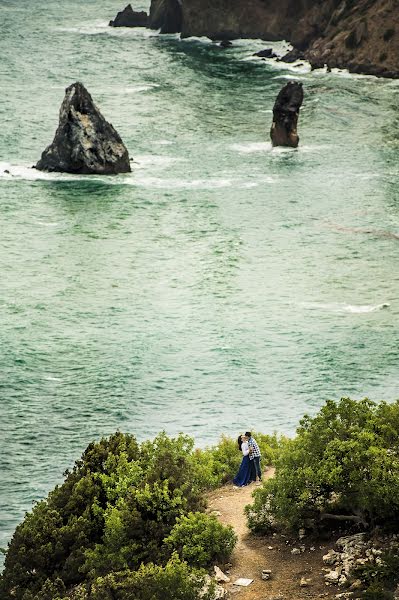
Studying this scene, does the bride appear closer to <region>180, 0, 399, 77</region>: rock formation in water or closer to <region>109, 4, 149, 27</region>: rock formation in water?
<region>180, 0, 399, 77</region>: rock formation in water

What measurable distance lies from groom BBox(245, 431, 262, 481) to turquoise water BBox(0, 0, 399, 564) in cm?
1056

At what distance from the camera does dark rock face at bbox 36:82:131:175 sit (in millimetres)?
112125

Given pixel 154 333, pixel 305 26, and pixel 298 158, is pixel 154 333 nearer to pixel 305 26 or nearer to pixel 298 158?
pixel 298 158

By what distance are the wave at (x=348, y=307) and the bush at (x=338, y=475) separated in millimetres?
32831

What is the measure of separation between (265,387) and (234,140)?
5723cm

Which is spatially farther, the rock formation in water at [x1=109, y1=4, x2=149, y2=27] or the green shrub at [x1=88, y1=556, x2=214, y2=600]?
the rock formation in water at [x1=109, y1=4, x2=149, y2=27]

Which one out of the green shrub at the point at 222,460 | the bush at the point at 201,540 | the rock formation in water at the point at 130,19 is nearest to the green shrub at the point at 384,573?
the bush at the point at 201,540

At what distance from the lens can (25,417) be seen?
6419 cm

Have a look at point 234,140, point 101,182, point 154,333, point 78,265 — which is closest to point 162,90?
point 234,140

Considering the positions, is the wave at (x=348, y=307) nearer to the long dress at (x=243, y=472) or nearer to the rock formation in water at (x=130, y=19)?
the long dress at (x=243, y=472)

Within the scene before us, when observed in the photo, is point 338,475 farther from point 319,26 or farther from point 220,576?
point 319,26

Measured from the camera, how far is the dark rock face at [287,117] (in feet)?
388

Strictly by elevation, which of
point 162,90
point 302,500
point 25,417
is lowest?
point 25,417

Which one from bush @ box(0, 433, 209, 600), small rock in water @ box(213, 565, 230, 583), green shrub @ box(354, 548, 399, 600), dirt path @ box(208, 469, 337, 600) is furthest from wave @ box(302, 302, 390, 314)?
green shrub @ box(354, 548, 399, 600)
